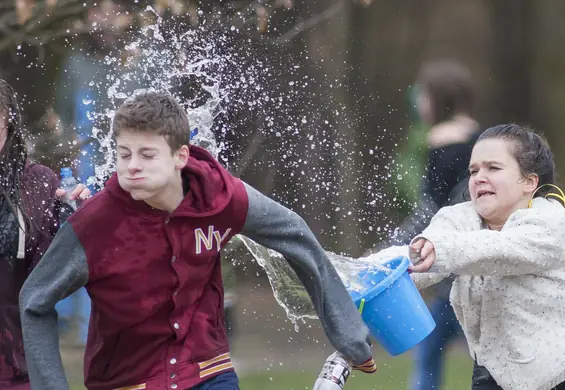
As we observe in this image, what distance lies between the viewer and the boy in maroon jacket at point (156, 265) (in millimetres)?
4156

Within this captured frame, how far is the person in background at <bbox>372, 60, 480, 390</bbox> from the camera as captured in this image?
6695 mm

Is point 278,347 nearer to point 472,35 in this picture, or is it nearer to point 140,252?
point 472,35

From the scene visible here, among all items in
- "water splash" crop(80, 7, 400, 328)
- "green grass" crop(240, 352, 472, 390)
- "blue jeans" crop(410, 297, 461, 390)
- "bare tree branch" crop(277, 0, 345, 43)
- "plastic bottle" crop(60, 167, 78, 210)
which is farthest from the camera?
"bare tree branch" crop(277, 0, 345, 43)

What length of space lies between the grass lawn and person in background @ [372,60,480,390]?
50.8 inches

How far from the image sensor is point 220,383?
4.39 meters

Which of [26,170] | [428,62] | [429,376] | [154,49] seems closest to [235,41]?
[154,49]

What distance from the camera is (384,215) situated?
11.1m

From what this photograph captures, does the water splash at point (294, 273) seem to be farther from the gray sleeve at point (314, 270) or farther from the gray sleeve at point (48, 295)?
the gray sleeve at point (48, 295)

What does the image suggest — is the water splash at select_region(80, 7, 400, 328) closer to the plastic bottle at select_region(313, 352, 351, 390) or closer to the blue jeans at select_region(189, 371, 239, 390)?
the plastic bottle at select_region(313, 352, 351, 390)

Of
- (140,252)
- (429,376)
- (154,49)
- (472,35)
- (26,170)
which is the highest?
(472,35)

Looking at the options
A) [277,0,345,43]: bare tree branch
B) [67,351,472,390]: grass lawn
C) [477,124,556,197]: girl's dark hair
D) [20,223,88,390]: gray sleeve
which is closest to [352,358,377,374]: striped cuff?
[477,124,556,197]: girl's dark hair

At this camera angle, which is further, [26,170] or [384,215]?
[384,215]

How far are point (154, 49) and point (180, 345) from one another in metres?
3.57

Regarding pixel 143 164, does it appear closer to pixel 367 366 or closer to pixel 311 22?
pixel 367 366
